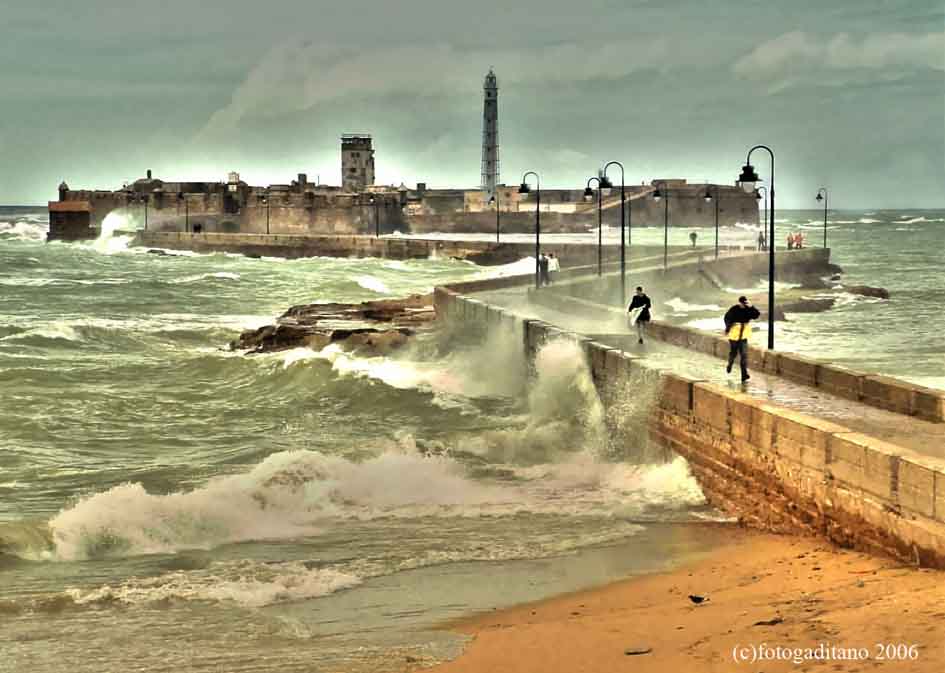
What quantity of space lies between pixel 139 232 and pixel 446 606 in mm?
106256

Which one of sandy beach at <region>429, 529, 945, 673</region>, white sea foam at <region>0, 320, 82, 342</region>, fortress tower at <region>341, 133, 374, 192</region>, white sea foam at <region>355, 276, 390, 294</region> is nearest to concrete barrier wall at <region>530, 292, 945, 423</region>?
sandy beach at <region>429, 529, 945, 673</region>

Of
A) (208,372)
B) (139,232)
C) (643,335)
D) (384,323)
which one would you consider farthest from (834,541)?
(139,232)

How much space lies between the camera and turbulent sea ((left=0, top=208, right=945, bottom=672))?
35.7ft

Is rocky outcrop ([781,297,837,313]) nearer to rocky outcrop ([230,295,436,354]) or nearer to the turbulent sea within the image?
the turbulent sea

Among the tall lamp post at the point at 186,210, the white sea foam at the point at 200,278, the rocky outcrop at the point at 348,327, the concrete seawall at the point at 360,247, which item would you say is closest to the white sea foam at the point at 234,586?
the rocky outcrop at the point at 348,327

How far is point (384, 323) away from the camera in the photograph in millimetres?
39000

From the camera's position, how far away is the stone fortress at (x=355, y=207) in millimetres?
114812

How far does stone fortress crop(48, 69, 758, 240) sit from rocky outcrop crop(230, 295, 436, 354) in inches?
2576

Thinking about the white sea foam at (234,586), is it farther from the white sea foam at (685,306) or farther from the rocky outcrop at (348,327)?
the white sea foam at (685,306)

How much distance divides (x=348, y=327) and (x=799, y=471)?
2535 centimetres

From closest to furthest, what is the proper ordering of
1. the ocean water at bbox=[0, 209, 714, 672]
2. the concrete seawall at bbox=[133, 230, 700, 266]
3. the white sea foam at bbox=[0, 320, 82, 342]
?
the ocean water at bbox=[0, 209, 714, 672], the white sea foam at bbox=[0, 320, 82, 342], the concrete seawall at bbox=[133, 230, 700, 266]

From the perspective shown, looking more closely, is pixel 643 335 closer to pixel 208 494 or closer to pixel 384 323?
pixel 208 494

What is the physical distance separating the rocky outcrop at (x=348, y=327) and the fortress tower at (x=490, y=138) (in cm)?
9395

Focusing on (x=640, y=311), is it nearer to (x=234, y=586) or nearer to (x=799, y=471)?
(x=799, y=471)
